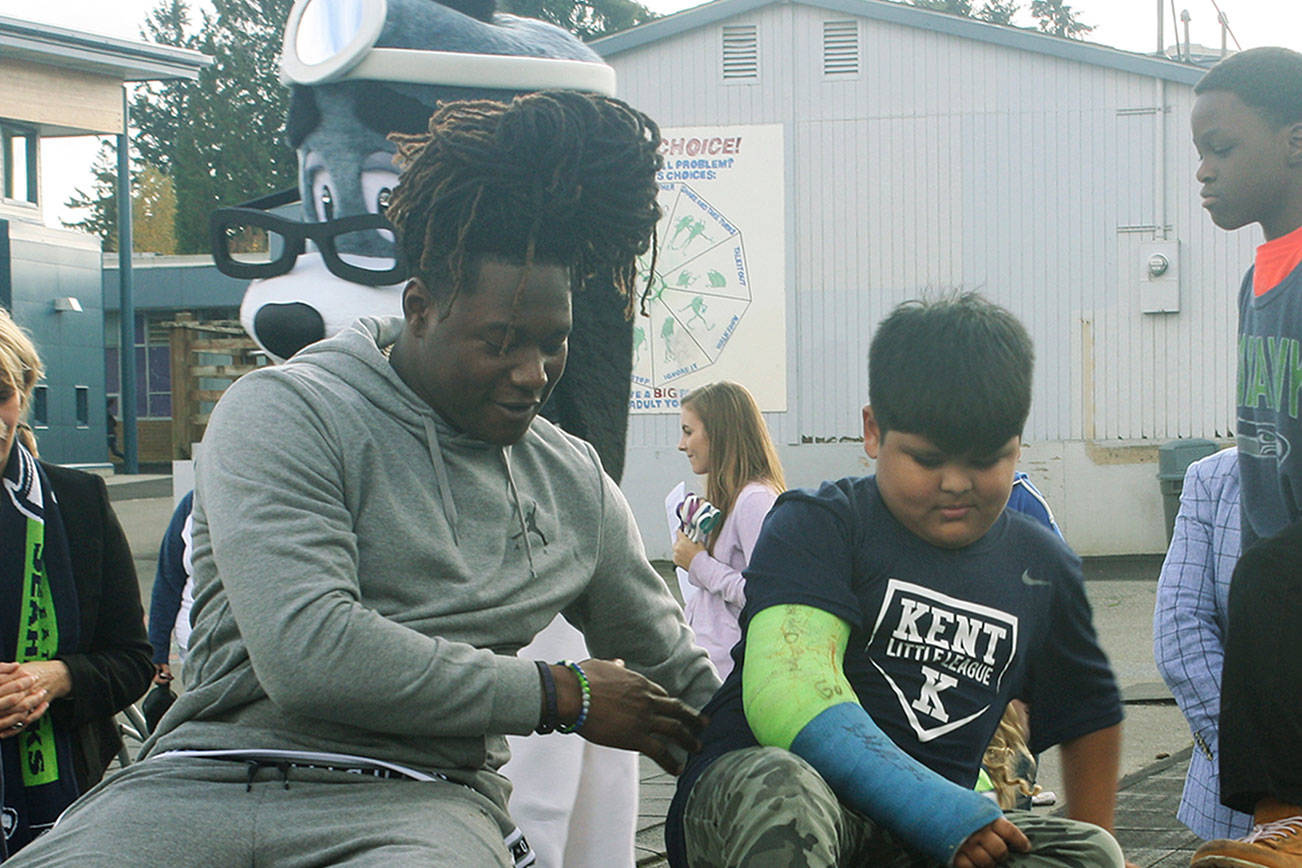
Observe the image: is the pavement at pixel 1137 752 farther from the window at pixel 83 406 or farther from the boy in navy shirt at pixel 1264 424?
the window at pixel 83 406

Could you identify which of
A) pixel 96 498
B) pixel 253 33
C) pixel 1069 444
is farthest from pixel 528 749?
pixel 253 33

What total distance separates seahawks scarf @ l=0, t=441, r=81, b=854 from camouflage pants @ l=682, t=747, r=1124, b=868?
1727 mm

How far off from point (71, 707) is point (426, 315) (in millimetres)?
1451

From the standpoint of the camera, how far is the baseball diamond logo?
7.73ft

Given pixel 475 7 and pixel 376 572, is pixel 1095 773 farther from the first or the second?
pixel 475 7

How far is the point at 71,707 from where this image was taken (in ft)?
11.0

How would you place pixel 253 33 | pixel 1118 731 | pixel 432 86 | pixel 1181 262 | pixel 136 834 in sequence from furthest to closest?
pixel 253 33, pixel 1181 262, pixel 432 86, pixel 1118 731, pixel 136 834

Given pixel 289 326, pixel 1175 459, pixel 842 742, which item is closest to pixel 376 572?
pixel 842 742

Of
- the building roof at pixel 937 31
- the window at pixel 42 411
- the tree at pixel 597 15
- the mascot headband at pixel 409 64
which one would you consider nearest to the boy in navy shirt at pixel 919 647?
the mascot headband at pixel 409 64

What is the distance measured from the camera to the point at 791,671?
2221 mm

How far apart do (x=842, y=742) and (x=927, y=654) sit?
0.28 m

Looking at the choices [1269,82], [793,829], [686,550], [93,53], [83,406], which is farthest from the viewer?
[83,406]

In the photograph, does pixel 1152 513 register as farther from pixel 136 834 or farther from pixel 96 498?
pixel 136 834

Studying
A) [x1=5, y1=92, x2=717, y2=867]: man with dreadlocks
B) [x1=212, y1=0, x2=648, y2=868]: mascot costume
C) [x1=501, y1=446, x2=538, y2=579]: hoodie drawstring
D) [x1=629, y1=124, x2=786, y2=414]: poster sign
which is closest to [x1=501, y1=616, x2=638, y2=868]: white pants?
[x1=212, y1=0, x2=648, y2=868]: mascot costume
